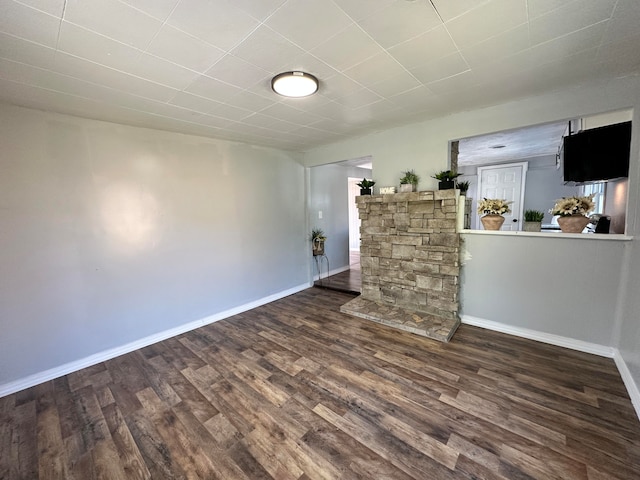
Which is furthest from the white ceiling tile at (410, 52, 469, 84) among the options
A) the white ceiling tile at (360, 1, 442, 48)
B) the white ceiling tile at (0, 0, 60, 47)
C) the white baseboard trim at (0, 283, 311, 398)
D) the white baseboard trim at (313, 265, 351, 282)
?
the white baseboard trim at (313, 265, 351, 282)

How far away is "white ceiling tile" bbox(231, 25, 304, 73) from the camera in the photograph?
1.48 meters

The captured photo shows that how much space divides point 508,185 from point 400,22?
6.18 m

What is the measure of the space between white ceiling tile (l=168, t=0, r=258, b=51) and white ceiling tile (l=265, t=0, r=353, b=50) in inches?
6.0

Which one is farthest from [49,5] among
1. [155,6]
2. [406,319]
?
[406,319]

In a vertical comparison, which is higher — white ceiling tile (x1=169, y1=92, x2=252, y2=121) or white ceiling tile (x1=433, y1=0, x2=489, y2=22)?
white ceiling tile (x1=433, y1=0, x2=489, y2=22)

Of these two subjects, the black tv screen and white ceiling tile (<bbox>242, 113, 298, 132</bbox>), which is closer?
the black tv screen

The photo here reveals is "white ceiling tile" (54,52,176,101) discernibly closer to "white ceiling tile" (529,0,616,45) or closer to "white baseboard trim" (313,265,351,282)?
"white ceiling tile" (529,0,616,45)

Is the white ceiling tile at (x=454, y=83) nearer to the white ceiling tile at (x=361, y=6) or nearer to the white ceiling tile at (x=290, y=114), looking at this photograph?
the white ceiling tile at (x=361, y=6)

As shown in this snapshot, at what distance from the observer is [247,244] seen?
12.7ft

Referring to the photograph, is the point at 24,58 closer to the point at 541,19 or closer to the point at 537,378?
the point at 541,19

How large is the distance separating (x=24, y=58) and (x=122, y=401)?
2496 millimetres

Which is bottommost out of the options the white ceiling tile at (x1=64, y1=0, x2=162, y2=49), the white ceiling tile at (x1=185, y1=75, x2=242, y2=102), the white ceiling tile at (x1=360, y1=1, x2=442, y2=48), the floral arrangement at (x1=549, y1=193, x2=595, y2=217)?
the floral arrangement at (x1=549, y1=193, x2=595, y2=217)

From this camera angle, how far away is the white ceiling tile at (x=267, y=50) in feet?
4.87

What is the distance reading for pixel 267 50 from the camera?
1.61m
